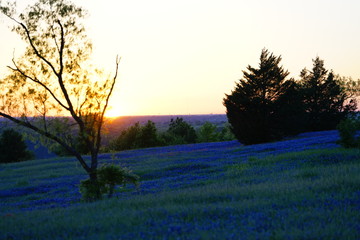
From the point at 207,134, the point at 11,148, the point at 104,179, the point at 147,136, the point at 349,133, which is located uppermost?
the point at 11,148

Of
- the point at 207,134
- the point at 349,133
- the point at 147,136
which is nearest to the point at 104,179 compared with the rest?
the point at 349,133

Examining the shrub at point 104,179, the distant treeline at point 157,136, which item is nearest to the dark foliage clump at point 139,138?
the distant treeline at point 157,136

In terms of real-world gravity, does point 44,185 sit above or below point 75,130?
below

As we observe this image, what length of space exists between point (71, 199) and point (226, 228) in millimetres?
10623

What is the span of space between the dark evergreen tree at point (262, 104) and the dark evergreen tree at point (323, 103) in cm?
1280

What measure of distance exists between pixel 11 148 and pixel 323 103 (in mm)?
55922

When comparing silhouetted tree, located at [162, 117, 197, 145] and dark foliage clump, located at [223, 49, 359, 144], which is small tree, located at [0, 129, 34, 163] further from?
dark foliage clump, located at [223, 49, 359, 144]

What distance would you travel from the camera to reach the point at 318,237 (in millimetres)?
5953

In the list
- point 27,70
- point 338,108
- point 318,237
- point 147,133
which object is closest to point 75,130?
point 27,70

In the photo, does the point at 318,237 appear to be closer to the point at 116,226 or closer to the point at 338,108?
the point at 116,226

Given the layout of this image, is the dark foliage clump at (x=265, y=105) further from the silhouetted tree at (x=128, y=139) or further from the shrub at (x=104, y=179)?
the silhouetted tree at (x=128, y=139)

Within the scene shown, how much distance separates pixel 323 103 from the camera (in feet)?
169

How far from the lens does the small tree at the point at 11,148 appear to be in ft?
214

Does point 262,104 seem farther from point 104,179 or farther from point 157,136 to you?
point 157,136
